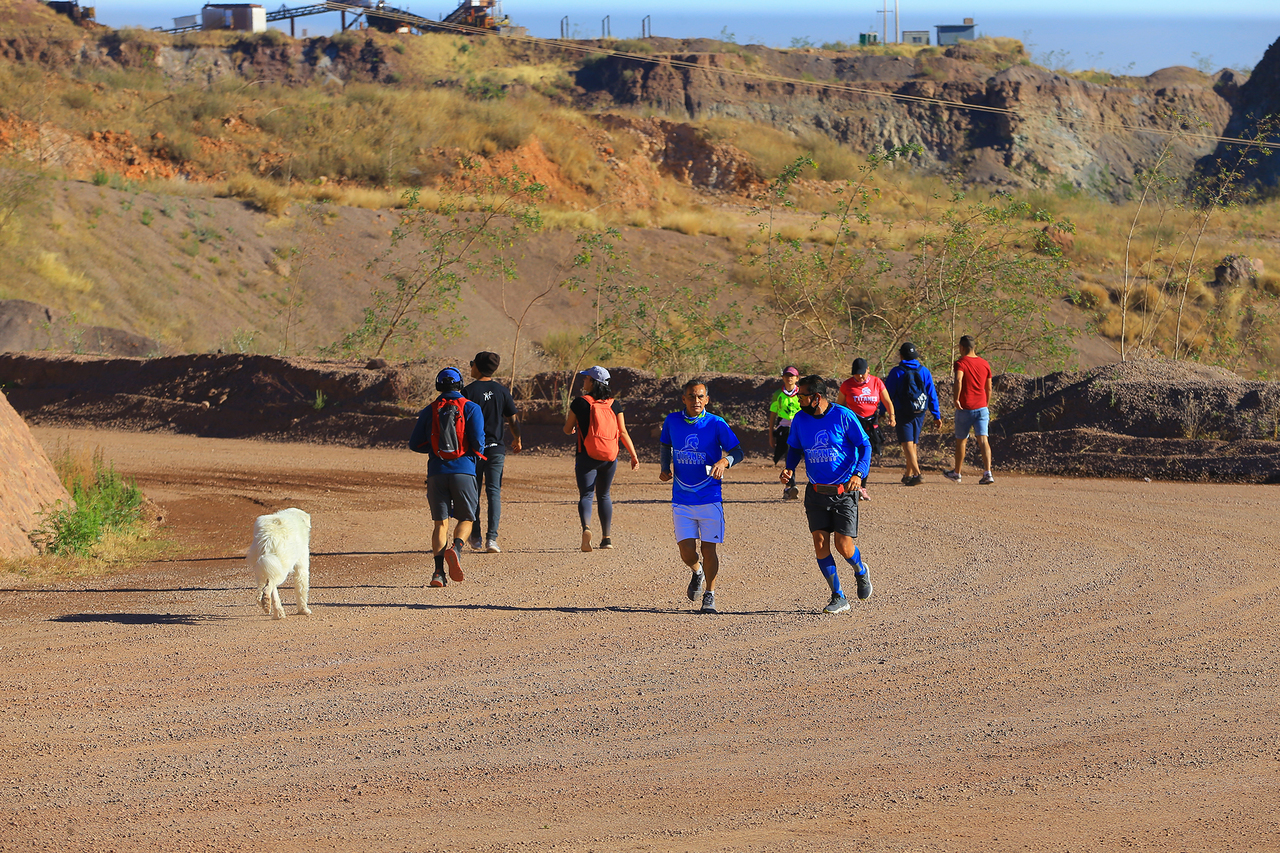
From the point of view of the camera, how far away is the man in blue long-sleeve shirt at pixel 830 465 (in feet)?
28.2

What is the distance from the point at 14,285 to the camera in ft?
105

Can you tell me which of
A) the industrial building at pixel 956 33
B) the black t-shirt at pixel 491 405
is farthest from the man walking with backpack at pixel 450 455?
the industrial building at pixel 956 33

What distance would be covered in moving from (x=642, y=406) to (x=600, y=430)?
9664 millimetres

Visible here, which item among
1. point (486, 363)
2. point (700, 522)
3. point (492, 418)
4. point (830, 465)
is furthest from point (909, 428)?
point (700, 522)

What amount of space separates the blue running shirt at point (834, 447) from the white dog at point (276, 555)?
3.80m

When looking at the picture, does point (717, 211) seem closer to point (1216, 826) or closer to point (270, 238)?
point (270, 238)

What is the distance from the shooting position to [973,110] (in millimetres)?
71062

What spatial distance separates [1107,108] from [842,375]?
61.2m

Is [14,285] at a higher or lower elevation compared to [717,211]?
lower

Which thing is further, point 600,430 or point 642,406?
point 642,406

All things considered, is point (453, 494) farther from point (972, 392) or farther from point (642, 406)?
point (642, 406)

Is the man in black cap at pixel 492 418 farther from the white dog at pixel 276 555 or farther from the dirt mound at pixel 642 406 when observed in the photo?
the dirt mound at pixel 642 406

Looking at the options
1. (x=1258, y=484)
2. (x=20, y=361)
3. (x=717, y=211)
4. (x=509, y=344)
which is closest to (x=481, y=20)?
(x=717, y=211)

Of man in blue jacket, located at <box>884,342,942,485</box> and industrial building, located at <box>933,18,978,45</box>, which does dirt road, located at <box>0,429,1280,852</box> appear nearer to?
man in blue jacket, located at <box>884,342,942,485</box>
